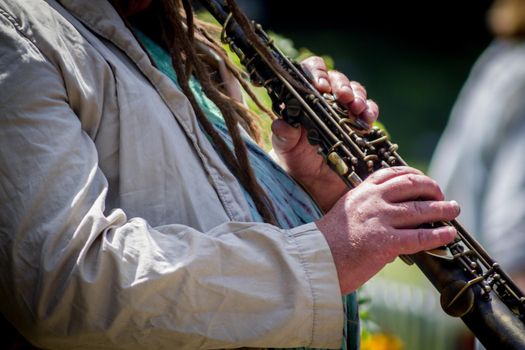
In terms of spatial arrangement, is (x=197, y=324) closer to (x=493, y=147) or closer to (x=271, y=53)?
(x=271, y=53)

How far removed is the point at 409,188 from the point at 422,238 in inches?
4.6

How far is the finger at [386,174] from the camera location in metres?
2.08

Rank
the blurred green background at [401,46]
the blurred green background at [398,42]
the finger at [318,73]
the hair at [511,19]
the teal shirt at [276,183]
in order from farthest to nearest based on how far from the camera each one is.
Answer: the blurred green background at [398,42] → the blurred green background at [401,46] → the hair at [511,19] → the finger at [318,73] → the teal shirt at [276,183]

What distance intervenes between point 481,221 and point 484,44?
1083cm

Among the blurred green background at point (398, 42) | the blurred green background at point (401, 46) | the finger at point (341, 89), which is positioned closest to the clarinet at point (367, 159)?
the finger at point (341, 89)

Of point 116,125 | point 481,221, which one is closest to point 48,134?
point 116,125

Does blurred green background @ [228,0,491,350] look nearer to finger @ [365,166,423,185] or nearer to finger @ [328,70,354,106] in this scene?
finger @ [328,70,354,106]

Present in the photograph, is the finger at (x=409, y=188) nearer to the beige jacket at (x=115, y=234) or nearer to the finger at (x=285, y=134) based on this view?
the beige jacket at (x=115, y=234)

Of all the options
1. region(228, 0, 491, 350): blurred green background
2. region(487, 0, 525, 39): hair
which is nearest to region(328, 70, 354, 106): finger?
region(487, 0, 525, 39): hair

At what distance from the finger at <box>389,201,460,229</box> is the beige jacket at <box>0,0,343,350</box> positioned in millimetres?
178

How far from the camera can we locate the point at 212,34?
2.81 meters

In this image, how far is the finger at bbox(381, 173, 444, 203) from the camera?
2.04 metres

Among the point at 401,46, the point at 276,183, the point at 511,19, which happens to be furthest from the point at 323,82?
the point at 401,46

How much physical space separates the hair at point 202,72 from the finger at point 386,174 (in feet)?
0.93
